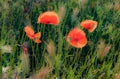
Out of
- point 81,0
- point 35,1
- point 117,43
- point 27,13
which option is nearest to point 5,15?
point 27,13

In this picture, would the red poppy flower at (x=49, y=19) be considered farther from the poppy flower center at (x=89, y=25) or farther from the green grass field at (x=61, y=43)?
the poppy flower center at (x=89, y=25)

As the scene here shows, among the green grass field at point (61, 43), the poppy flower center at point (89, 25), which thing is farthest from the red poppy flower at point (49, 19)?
the poppy flower center at point (89, 25)

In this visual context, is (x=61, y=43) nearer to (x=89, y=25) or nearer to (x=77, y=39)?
(x=77, y=39)

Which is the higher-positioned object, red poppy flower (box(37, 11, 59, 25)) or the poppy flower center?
red poppy flower (box(37, 11, 59, 25))

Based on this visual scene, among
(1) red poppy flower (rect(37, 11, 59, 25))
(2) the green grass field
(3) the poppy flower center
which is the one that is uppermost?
(1) red poppy flower (rect(37, 11, 59, 25))

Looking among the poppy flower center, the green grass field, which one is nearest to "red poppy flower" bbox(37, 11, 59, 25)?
the green grass field

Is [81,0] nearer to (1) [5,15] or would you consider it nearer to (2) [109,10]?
(2) [109,10]

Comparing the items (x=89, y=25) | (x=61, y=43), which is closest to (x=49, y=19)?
(x=61, y=43)

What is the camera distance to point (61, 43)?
1.94m

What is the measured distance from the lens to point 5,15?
227 cm

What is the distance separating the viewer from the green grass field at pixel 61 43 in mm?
1850

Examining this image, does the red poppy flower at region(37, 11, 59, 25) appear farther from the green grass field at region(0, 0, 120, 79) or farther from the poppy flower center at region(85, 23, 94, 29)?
the poppy flower center at region(85, 23, 94, 29)

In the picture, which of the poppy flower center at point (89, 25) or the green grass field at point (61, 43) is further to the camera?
the poppy flower center at point (89, 25)

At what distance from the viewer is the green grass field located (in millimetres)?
1850
